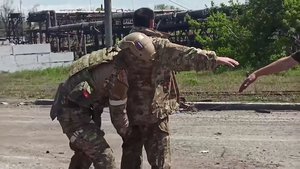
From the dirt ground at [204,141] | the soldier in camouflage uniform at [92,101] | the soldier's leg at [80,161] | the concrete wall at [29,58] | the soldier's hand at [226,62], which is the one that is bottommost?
the concrete wall at [29,58]

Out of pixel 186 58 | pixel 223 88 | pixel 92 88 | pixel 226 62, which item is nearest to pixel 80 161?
pixel 92 88

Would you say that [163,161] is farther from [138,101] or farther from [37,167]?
[37,167]

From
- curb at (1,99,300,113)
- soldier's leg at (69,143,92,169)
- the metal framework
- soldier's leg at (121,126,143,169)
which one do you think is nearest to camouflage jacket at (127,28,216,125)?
soldier's leg at (121,126,143,169)

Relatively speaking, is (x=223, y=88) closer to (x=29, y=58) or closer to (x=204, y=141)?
(x=204, y=141)

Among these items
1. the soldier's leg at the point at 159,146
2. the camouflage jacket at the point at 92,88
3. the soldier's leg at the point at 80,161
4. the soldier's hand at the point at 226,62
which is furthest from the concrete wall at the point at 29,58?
the soldier's hand at the point at 226,62

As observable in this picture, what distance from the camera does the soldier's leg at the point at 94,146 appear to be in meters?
4.95

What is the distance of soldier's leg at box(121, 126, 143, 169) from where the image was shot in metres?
5.37

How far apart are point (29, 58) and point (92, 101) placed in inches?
1283

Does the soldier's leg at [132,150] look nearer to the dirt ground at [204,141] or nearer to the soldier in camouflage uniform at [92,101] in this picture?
the soldier in camouflage uniform at [92,101]

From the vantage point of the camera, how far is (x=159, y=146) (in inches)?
204

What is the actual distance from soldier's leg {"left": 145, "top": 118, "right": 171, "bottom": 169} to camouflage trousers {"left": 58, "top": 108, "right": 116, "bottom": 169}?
1.26ft

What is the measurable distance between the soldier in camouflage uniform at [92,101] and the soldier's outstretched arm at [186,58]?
0.37m

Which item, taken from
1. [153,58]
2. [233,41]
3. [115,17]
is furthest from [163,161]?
[115,17]

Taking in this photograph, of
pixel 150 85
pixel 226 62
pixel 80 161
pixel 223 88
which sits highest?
pixel 226 62
